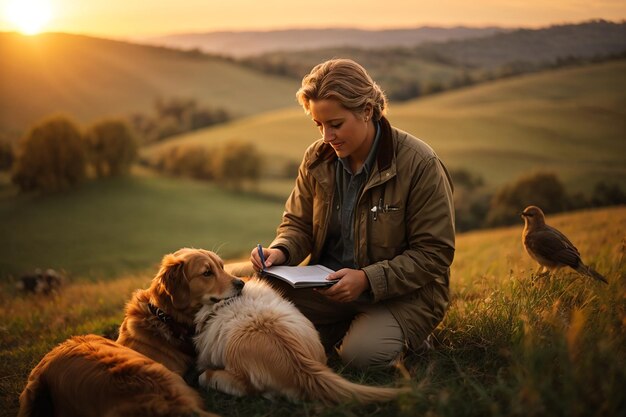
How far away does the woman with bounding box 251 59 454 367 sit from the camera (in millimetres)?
4301

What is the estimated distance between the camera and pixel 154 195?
2462 cm

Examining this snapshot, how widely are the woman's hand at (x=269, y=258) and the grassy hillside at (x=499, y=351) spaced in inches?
42.6

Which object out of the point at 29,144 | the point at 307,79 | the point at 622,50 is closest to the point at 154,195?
the point at 29,144

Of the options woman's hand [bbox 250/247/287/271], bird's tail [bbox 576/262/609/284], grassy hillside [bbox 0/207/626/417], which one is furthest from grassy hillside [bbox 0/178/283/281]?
bird's tail [bbox 576/262/609/284]

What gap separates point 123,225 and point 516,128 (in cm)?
1859

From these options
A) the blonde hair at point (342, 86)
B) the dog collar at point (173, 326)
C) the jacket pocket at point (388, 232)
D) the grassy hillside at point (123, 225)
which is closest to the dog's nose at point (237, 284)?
the dog collar at point (173, 326)

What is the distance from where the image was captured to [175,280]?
14.2ft

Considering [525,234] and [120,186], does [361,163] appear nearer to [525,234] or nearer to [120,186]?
[525,234]

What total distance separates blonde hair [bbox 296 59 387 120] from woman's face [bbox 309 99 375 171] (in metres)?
0.05

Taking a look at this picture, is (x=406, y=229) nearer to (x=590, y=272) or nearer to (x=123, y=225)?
(x=590, y=272)

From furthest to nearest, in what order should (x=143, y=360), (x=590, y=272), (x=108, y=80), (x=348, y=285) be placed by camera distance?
1. (x=108, y=80)
2. (x=590, y=272)
3. (x=348, y=285)
4. (x=143, y=360)

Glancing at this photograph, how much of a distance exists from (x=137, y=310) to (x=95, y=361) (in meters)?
0.91

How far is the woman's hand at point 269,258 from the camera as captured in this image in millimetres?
4766

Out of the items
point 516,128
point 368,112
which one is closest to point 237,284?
point 368,112
